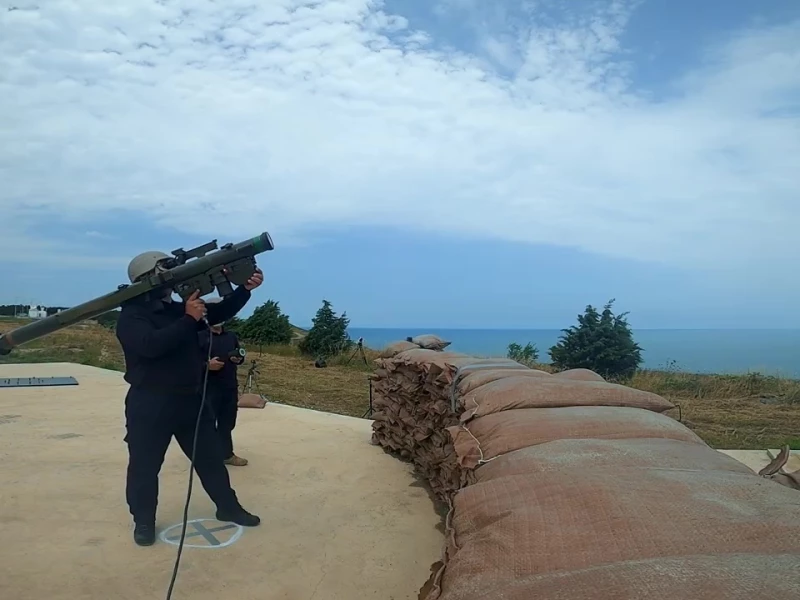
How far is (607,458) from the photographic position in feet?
8.72

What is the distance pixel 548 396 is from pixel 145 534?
2.35 meters

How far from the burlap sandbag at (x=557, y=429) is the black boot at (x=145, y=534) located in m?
1.80

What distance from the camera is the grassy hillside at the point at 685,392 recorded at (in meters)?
7.52

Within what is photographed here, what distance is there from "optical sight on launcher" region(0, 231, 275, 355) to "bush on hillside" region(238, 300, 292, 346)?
1678 cm

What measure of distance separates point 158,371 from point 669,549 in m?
2.83

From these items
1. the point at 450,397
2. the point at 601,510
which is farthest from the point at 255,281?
the point at 601,510

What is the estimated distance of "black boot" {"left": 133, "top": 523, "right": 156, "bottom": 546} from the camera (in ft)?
12.6

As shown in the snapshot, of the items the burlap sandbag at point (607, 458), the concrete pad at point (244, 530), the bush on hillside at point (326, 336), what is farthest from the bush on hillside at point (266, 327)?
the burlap sandbag at point (607, 458)

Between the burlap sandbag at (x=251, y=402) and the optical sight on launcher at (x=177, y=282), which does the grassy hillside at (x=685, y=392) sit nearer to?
the burlap sandbag at (x=251, y=402)

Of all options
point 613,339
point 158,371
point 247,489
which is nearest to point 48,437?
point 247,489

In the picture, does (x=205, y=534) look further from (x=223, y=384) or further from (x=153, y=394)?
(x=223, y=384)

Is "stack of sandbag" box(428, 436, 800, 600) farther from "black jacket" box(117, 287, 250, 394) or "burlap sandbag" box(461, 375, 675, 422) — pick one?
"black jacket" box(117, 287, 250, 394)

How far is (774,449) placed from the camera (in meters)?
6.43

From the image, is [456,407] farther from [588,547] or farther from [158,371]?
[588,547]
